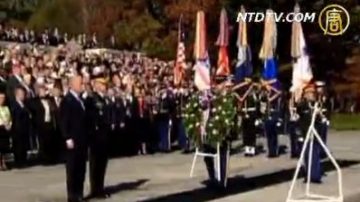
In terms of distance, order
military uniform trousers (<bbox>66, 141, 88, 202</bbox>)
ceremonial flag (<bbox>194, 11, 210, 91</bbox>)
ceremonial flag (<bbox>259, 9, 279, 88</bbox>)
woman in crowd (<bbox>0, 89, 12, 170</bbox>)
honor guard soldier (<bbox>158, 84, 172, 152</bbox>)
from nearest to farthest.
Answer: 1. military uniform trousers (<bbox>66, 141, 88, 202</bbox>)
2. woman in crowd (<bbox>0, 89, 12, 170</bbox>)
3. ceremonial flag (<bbox>194, 11, 210, 91</bbox>)
4. honor guard soldier (<bbox>158, 84, 172, 152</bbox>)
5. ceremonial flag (<bbox>259, 9, 279, 88</bbox>)

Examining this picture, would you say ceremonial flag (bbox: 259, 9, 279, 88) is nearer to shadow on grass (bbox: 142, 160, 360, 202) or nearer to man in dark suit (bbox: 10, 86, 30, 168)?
shadow on grass (bbox: 142, 160, 360, 202)

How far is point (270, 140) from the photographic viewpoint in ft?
92.4

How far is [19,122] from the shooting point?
2375 cm

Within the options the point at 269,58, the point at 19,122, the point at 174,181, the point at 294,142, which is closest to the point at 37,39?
the point at 269,58

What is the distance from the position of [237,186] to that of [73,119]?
5.55 meters

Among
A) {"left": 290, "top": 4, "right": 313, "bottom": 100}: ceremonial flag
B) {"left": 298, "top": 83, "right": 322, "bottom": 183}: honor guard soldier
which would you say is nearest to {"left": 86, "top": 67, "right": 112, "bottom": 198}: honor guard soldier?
{"left": 298, "top": 83, "right": 322, "bottom": 183}: honor guard soldier

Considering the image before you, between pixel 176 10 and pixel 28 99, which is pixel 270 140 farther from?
pixel 176 10

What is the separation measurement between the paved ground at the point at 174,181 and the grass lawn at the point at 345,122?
60.2ft

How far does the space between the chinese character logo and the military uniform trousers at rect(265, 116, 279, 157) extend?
84.0 ft

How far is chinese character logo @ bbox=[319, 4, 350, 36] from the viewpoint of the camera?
53.6 metres

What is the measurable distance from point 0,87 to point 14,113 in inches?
34.3

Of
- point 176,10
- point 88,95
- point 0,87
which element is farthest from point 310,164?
point 176,10

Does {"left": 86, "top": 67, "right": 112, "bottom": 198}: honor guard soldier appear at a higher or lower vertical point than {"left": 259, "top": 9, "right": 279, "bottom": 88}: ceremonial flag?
lower

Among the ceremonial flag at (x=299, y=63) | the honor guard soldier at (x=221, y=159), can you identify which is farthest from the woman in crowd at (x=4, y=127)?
the ceremonial flag at (x=299, y=63)
